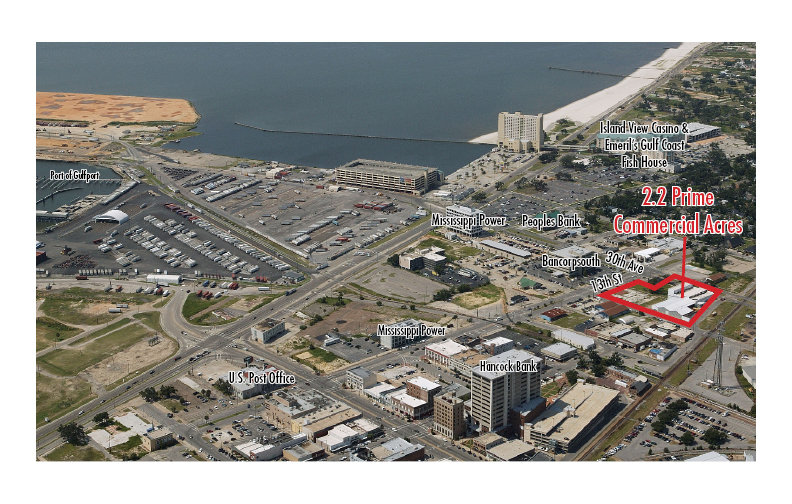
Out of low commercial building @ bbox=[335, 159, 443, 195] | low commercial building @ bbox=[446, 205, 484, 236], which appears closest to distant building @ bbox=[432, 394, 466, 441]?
low commercial building @ bbox=[446, 205, 484, 236]

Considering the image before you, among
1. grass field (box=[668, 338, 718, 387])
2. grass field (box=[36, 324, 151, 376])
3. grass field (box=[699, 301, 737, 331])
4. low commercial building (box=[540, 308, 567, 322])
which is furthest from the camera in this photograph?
low commercial building (box=[540, 308, 567, 322])

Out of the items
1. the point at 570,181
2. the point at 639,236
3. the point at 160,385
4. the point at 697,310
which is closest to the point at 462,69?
the point at 570,181

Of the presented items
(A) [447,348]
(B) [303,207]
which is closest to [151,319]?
(A) [447,348]

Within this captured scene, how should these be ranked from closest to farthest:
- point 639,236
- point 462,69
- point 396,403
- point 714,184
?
1. point 396,403
2. point 639,236
3. point 714,184
4. point 462,69

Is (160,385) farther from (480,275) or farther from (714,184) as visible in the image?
(714,184)

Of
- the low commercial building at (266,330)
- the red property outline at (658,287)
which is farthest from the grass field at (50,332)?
the red property outline at (658,287)

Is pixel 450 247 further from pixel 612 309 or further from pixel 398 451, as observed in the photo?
pixel 398 451

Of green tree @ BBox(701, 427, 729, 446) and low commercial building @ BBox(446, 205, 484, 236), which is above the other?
low commercial building @ BBox(446, 205, 484, 236)

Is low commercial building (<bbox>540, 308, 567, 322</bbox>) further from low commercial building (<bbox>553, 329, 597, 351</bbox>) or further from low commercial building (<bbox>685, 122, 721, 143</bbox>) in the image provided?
low commercial building (<bbox>685, 122, 721, 143</bbox>)
